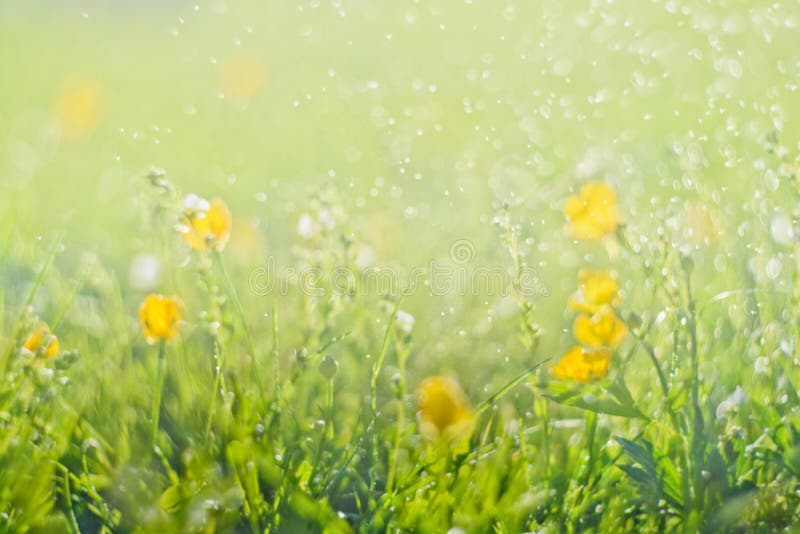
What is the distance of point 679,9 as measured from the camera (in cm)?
325

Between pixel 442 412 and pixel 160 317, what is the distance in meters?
0.39

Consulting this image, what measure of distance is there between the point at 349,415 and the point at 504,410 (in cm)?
22

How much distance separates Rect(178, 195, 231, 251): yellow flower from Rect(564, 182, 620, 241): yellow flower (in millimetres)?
508

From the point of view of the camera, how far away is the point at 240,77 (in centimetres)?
331

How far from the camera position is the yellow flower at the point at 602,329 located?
1188mm

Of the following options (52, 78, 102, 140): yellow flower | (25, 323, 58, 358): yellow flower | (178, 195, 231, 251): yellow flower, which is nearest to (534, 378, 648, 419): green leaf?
(178, 195, 231, 251): yellow flower

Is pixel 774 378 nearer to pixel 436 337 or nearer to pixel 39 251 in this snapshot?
pixel 436 337

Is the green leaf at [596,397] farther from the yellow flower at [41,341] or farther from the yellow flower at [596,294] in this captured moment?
the yellow flower at [41,341]

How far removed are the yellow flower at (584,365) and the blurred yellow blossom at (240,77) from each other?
237 cm

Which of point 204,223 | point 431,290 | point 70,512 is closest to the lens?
point 70,512

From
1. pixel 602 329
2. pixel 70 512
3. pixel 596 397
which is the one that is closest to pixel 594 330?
pixel 602 329

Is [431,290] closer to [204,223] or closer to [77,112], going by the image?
[204,223]

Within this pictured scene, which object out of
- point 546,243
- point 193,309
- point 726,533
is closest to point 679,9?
point 546,243

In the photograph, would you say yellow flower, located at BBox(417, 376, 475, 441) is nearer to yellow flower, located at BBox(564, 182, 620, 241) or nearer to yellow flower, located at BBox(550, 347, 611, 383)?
yellow flower, located at BBox(550, 347, 611, 383)
